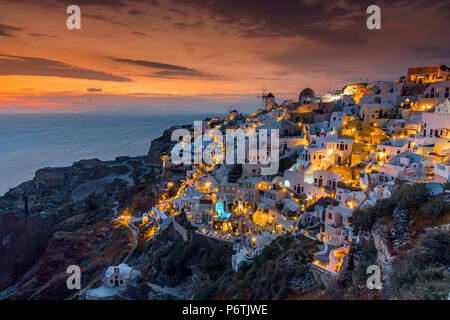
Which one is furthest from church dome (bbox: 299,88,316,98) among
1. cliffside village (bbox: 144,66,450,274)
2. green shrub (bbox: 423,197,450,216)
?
green shrub (bbox: 423,197,450,216)

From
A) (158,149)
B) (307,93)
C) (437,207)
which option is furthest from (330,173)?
(158,149)

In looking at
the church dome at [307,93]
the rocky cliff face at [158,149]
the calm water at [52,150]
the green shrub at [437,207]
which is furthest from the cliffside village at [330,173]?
the calm water at [52,150]

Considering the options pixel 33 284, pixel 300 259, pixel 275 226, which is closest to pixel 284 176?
pixel 275 226

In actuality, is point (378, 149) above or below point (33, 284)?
above

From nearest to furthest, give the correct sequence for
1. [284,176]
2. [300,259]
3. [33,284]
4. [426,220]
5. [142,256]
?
[426,220], [300,259], [284,176], [142,256], [33,284]

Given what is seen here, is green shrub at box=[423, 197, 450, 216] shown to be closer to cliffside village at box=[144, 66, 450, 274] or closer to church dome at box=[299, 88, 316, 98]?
cliffside village at box=[144, 66, 450, 274]

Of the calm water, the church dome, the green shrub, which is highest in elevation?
the church dome

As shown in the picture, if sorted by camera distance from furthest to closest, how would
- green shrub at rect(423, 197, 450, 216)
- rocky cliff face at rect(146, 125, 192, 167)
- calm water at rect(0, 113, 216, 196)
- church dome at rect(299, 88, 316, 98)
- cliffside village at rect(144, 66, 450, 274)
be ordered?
calm water at rect(0, 113, 216, 196) → rocky cliff face at rect(146, 125, 192, 167) → church dome at rect(299, 88, 316, 98) → cliffside village at rect(144, 66, 450, 274) → green shrub at rect(423, 197, 450, 216)

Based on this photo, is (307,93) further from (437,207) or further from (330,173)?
(437,207)

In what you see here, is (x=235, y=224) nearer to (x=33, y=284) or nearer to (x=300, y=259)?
(x=300, y=259)
